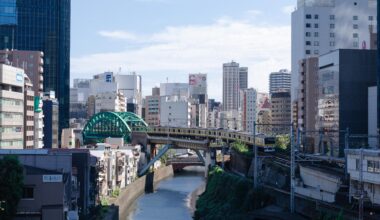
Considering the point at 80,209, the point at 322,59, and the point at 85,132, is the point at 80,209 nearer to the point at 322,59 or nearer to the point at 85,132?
the point at 322,59

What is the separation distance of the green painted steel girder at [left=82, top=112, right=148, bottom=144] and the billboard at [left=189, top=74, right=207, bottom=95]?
289 ft

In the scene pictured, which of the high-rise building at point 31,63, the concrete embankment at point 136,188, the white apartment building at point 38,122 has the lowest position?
the concrete embankment at point 136,188

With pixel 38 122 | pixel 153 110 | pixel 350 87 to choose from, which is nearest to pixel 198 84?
pixel 153 110

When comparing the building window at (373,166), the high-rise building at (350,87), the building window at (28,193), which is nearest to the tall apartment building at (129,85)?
the high-rise building at (350,87)

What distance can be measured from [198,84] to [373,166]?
15345cm

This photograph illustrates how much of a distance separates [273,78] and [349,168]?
14982 cm

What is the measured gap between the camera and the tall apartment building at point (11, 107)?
46.5 meters

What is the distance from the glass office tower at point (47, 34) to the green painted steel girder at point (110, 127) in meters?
3.57

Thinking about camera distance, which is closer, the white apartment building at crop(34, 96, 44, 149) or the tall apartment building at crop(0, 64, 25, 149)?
the tall apartment building at crop(0, 64, 25, 149)

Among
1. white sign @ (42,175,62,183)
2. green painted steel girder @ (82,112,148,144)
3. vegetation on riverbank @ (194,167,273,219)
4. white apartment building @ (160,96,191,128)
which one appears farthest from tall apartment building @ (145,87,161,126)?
white sign @ (42,175,62,183)

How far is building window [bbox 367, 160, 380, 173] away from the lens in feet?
91.2

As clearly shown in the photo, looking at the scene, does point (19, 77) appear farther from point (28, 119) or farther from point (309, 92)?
point (309, 92)

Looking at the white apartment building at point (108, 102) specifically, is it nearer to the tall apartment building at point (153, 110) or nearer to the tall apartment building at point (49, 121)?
the tall apartment building at point (153, 110)

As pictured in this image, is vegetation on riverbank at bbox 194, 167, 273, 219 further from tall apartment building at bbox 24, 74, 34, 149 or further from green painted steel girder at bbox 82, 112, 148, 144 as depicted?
green painted steel girder at bbox 82, 112, 148, 144
